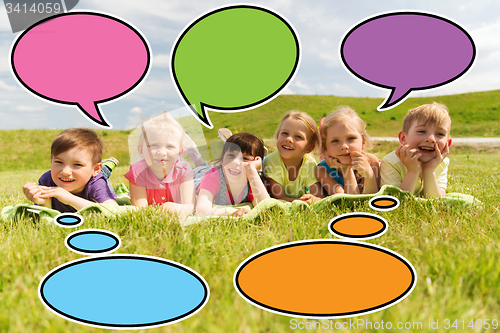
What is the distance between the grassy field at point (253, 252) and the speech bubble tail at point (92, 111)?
3.28 feet

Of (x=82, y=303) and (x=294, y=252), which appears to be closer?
(x=82, y=303)

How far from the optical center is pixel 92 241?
74.6 inches

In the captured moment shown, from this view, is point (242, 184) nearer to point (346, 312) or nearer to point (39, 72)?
point (346, 312)

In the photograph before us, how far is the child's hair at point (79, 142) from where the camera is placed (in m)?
2.71

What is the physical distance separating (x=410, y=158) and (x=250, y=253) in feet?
5.87

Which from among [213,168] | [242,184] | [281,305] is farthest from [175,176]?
[281,305]

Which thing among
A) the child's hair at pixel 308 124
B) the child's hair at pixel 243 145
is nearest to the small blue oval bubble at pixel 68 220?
the child's hair at pixel 243 145

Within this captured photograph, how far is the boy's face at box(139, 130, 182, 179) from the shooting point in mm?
2771

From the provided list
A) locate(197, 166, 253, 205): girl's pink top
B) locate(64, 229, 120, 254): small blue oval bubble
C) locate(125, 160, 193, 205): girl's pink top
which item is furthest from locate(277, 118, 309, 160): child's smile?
locate(64, 229, 120, 254): small blue oval bubble

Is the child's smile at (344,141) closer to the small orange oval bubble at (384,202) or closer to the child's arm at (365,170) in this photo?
the child's arm at (365,170)

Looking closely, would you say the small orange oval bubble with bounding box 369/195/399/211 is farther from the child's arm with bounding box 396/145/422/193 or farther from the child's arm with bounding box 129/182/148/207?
the child's arm with bounding box 129/182/148/207

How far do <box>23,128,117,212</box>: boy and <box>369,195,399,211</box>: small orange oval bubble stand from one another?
Result: 217 cm

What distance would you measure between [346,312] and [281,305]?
248mm

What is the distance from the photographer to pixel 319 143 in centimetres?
328
